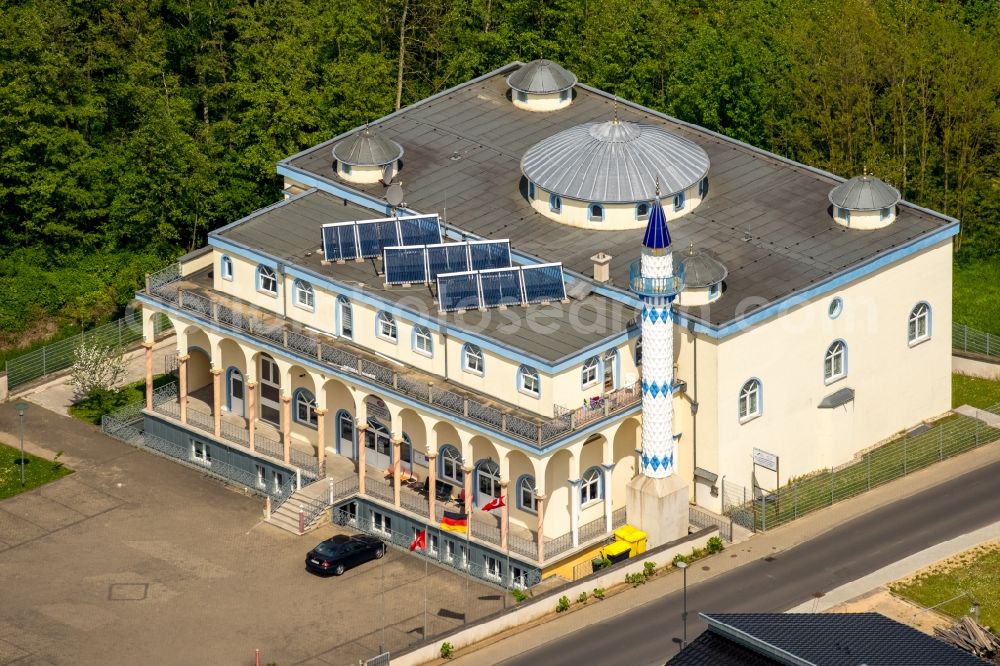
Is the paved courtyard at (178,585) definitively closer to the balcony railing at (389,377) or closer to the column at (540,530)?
the column at (540,530)

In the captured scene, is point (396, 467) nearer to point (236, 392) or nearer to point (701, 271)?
point (236, 392)

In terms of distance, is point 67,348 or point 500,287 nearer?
point 500,287

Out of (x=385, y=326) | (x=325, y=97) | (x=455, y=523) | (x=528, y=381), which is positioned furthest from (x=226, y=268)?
(x=325, y=97)

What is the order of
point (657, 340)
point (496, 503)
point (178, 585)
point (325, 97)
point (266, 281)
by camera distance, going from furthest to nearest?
point (325, 97)
point (266, 281)
point (496, 503)
point (178, 585)
point (657, 340)

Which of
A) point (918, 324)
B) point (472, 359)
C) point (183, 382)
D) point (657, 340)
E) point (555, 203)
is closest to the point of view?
point (657, 340)

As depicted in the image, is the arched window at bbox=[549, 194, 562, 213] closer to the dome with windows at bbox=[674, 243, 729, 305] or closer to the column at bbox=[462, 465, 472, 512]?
the dome with windows at bbox=[674, 243, 729, 305]

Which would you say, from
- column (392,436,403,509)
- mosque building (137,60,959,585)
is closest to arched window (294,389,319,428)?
mosque building (137,60,959,585)

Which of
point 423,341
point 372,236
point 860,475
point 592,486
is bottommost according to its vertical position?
point 860,475
